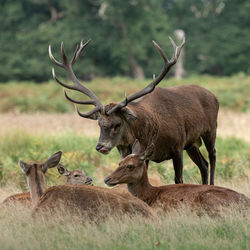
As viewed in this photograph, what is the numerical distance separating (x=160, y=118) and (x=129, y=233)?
2.89 meters

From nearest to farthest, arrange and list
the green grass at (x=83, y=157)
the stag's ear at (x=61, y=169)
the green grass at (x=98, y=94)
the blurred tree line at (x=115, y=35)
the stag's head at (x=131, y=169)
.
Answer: the stag's head at (x=131, y=169), the stag's ear at (x=61, y=169), the green grass at (x=83, y=157), the green grass at (x=98, y=94), the blurred tree line at (x=115, y=35)

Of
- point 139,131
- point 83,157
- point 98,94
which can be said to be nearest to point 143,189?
point 139,131

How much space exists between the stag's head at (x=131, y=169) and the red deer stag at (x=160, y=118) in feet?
1.85

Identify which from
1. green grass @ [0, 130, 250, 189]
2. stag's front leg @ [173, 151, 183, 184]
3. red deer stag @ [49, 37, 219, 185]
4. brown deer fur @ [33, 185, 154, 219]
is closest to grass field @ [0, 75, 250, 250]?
green grass @ [0, 130, 250, 189]

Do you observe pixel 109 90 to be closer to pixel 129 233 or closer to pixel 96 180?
pixel 96 180

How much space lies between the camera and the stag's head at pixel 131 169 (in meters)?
7.51

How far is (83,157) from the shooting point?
508 inches

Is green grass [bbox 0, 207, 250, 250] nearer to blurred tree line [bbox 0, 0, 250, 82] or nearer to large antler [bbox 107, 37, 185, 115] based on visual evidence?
large antler [bbox 107, 37, 185, 115]

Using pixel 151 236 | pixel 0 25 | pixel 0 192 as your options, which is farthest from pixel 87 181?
pixel 0 25

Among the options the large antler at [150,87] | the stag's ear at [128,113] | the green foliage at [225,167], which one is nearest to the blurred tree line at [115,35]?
the green foliage at [225,167]

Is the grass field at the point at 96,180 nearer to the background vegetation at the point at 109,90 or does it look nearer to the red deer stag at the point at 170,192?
the background vegetation at the point at 109,90

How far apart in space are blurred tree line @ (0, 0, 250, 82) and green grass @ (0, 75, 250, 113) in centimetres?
1168

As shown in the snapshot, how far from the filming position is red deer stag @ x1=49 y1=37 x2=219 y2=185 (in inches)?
326

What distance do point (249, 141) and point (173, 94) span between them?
773 centimetres
